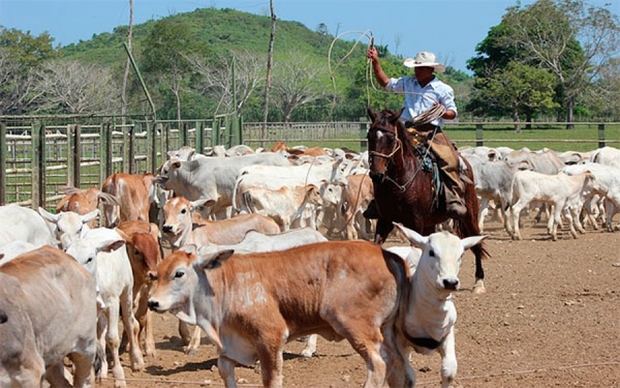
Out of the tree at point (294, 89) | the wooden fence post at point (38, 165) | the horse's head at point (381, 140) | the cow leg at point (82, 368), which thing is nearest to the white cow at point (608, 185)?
the wooden fence post at point (38, 165)

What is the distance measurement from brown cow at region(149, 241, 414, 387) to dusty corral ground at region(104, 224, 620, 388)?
1.13 m

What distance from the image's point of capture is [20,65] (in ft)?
200

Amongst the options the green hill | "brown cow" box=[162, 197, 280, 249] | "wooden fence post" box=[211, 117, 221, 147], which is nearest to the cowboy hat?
"brown cow" box=[162, 197, 280, 249]

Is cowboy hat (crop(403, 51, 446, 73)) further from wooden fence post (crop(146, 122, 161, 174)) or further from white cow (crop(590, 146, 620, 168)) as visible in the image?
white cow (crop(590, 146, 620, 168))

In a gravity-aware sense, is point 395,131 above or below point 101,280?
above

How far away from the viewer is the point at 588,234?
20.4m

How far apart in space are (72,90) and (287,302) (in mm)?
57820

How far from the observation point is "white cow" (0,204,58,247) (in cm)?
1074

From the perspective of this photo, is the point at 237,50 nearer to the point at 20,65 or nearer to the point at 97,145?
the point at 20,65

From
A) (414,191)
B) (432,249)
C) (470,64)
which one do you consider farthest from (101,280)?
(470,64)

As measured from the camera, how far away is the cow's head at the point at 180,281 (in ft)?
26.5

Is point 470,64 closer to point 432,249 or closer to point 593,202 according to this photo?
point 593,202

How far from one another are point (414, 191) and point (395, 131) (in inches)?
28.5

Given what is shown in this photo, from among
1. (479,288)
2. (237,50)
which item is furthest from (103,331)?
(237,50)
